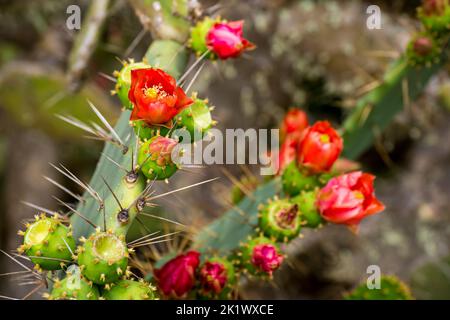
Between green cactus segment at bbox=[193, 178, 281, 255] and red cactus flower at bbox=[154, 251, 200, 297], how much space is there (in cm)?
18

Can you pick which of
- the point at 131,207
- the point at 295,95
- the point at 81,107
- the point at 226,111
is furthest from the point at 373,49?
the point at 131,207

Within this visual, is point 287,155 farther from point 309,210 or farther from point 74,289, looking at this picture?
point 74,289

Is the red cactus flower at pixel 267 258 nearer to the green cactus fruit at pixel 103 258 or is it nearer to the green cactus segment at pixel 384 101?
the green cactus fruit at pixel 103 258

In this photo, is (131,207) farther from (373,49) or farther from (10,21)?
(10,21)

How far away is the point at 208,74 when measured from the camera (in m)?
2.78

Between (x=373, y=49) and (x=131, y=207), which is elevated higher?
(x=373, y=49)

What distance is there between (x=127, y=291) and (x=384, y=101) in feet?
3.64

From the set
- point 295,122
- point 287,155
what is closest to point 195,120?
point 287,155

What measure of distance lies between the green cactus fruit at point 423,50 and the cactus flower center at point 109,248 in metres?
1.07

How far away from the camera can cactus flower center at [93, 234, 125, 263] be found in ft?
3.33

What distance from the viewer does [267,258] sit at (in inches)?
53.8

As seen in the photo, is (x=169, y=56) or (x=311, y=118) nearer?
(x=169, y=56)

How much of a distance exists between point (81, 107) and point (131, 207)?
4.75 feet

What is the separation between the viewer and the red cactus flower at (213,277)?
4.51 ft
